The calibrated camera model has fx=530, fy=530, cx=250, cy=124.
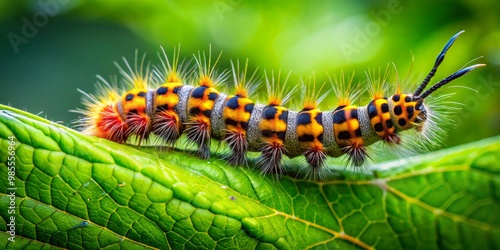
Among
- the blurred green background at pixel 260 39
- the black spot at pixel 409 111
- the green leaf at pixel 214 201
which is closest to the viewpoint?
the green leaf at pixel 214 201

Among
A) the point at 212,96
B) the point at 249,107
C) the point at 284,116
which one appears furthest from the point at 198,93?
the point at 284,116

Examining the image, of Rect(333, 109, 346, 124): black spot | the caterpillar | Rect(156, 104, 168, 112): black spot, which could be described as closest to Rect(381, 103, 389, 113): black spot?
the caterpillar

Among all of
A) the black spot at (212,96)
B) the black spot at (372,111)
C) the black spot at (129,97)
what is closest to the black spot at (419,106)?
the black spot at (372,111)

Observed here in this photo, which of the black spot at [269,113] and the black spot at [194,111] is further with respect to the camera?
the black spot at [194,111]

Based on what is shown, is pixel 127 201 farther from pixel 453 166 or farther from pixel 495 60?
pixel 495 60

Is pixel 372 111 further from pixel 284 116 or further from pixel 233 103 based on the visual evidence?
pixel 233 103

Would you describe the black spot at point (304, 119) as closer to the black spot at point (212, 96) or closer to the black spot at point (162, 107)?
the black spot at point (212, 96)
